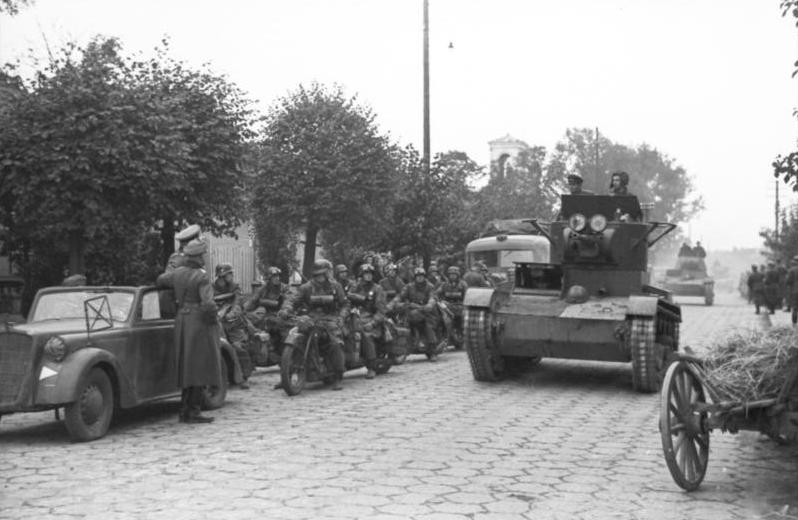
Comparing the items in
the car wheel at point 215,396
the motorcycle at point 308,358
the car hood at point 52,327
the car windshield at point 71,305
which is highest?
the car windshield at point 71,305

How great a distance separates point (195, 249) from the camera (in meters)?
9.69

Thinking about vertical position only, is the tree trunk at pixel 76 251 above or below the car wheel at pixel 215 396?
above

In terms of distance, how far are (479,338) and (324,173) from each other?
1469 cm

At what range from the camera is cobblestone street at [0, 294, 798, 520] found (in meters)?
6.19

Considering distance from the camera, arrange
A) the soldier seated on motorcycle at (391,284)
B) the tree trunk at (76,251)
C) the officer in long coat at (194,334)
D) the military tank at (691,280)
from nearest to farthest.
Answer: the officer in long coat at (194,334) < the tree trunk at (76,251) < the soldier seated on motorcycle at (391,284) < the military tank at (691,280)

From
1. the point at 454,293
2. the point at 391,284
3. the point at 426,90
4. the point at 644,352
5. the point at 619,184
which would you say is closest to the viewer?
the point at 644,352

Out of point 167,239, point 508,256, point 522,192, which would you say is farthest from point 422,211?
point 522,192

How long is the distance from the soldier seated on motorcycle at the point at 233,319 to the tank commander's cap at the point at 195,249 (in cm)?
216

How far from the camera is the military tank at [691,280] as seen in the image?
38.3 metres

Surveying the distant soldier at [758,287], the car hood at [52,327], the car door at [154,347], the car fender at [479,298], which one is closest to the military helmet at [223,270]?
the car door at [154,347]

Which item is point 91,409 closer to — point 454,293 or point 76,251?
point 76,251

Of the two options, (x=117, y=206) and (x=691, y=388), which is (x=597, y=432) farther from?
(x=117, y=206)

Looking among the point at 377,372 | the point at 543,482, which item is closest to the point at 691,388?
the point at 543,482

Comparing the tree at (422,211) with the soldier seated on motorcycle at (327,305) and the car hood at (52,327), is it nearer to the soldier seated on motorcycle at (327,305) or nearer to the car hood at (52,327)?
the soldier seated on motorcycle at (327,305)
